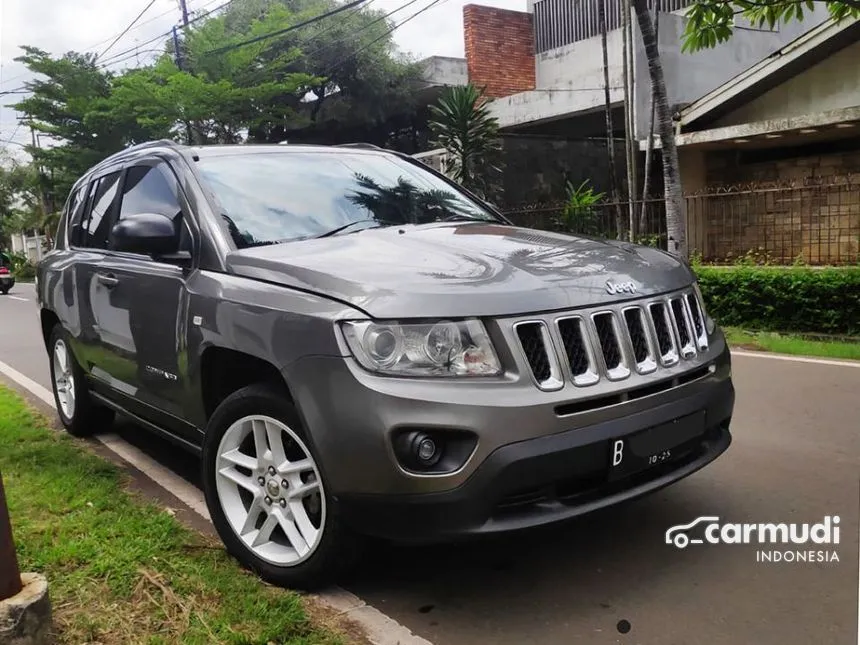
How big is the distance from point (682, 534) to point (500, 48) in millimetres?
19297

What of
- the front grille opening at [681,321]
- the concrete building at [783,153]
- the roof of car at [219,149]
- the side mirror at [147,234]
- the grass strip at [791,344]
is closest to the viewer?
the front grille opening at [681,321]

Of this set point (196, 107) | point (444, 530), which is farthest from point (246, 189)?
point (196, 107)

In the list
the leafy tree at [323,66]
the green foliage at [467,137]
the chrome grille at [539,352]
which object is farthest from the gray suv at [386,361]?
the leafy tree at [323,66]

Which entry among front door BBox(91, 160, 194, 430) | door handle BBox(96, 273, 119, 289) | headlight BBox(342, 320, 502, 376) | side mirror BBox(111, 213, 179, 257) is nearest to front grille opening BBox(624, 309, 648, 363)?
headlight BBox(342, 320, 502, 376)

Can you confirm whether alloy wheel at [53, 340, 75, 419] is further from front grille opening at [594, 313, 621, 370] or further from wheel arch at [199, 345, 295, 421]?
front grille opening at [594, 313, 621, 370]

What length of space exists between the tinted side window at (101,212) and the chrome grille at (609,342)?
123 inches

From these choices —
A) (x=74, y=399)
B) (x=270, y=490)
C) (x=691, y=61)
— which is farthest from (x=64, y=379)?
(x=691, y=61)

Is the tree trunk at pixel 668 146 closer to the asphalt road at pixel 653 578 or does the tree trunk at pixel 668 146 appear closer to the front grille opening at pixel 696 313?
the asphalt road at pixel 653 578

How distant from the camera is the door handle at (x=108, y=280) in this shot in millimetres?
4295

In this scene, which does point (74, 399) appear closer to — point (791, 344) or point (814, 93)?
point (791, 344)

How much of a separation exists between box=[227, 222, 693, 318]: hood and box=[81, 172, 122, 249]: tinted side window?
1.86 m

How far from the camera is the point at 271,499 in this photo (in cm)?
312

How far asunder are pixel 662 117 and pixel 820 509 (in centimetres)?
705

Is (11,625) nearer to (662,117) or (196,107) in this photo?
(662,117)
